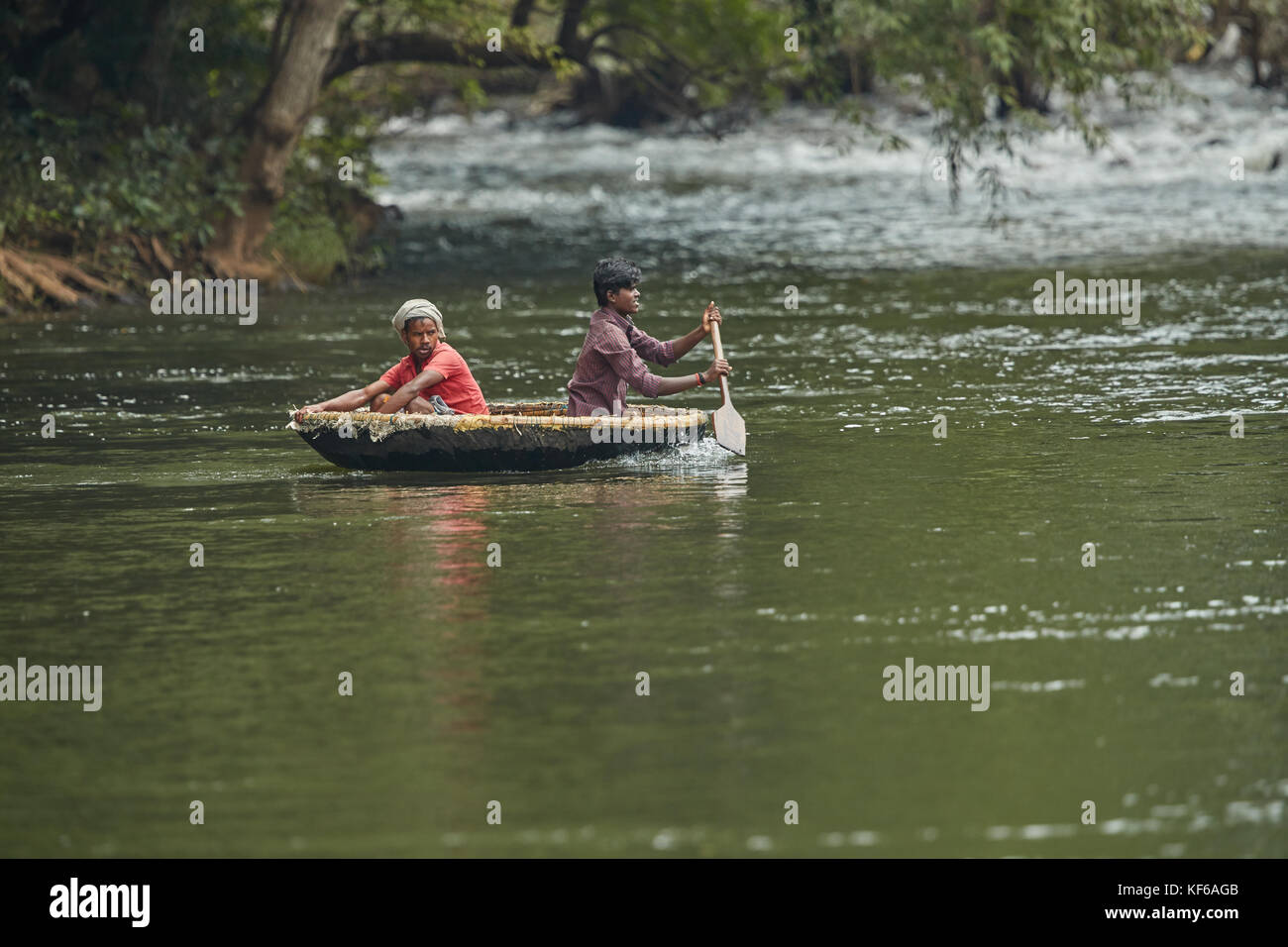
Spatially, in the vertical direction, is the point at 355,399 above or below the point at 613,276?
below

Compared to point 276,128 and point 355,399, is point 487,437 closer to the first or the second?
point 355,399

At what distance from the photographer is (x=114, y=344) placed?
20.9m

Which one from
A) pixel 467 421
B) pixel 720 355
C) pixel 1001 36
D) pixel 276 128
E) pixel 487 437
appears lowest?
pixel 487 437

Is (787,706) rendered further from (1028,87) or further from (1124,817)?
(1028,87)

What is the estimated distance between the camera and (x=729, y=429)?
12.7m

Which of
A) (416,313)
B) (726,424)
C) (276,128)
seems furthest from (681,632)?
(276,128)

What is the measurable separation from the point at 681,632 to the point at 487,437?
13.9ft

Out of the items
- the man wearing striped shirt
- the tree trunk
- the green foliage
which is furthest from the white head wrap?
the tree trunk

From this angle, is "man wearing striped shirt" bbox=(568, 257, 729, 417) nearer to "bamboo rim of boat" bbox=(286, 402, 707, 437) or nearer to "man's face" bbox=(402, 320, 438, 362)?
"bamboo rim of boat" bbox=(286, 402, 707, 437)

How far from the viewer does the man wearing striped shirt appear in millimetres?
12609

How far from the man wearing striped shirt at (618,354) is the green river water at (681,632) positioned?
539 millimetres

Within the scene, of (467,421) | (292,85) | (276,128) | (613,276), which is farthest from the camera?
(276,128)

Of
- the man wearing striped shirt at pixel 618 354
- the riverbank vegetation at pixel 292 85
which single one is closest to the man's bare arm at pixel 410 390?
the man wearing striped shirt at pixel 618 354

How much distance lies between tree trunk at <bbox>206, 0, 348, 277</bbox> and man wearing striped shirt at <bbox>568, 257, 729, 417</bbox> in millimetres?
12908
